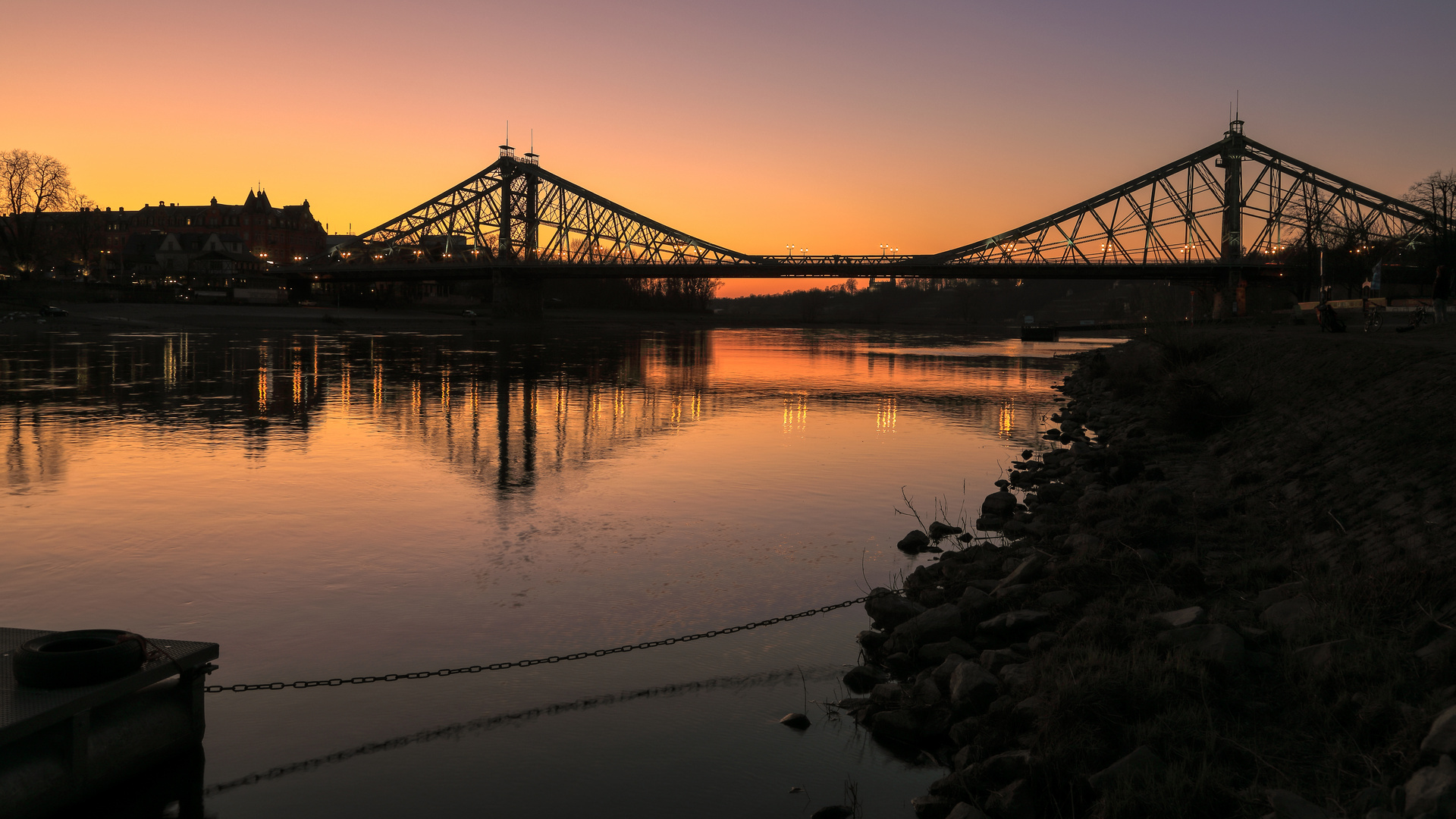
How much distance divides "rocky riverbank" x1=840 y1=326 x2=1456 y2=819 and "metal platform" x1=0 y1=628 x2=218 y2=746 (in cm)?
468

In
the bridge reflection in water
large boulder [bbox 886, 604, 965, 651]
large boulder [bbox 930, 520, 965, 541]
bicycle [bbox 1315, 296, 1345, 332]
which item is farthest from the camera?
bicycle [bbox 1315, 296, 1345, 332]

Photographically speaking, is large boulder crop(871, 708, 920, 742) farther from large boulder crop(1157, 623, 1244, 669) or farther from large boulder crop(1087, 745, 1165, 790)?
large boulder crop(1157, 623, 1244, 669)

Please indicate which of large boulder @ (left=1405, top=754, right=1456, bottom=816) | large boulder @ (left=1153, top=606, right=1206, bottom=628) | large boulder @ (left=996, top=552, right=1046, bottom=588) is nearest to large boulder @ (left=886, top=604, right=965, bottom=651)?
large boulder @ (left=996, top=552, right=1046, bottom=588)

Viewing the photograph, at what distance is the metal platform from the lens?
512cm

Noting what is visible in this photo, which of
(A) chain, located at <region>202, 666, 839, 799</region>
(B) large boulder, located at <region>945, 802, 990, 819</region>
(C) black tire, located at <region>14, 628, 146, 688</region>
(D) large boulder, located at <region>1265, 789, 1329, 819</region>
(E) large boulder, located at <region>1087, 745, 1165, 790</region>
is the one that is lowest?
(A) chain, located at <region>202, 666, 839, 799</region>

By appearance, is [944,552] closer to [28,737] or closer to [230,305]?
[28,737]

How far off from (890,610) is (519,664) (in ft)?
11.5

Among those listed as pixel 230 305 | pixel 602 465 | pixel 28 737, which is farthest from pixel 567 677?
pixel 230 305

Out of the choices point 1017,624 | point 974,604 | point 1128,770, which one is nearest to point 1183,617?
point 1017,624

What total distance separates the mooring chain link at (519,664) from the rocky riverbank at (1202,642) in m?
0.91

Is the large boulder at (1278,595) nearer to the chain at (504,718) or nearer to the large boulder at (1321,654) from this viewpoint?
the large boulder at (1321,654)

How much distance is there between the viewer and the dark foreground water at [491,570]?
6.69 m

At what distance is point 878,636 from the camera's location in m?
8.88

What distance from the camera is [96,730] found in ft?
18.5
